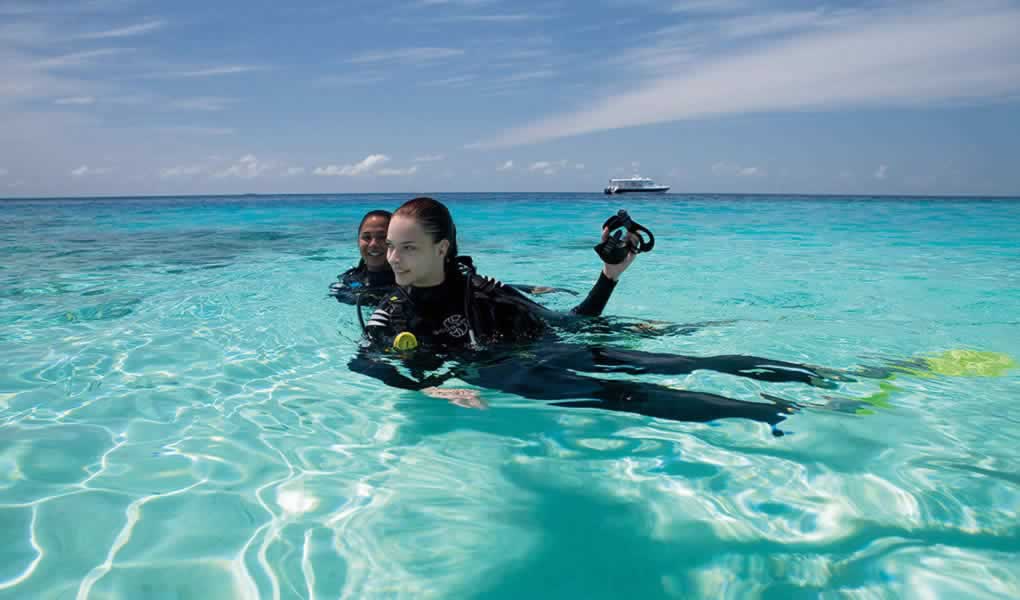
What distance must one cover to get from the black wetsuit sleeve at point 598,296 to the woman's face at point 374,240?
2330mm

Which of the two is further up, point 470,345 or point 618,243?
point 618,243

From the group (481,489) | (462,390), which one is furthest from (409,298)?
(481,489)

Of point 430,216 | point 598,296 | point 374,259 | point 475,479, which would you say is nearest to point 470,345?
point 430,216

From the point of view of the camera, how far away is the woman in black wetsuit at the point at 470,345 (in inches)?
122

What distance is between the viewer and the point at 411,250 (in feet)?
10.4

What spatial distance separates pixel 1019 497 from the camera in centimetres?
223

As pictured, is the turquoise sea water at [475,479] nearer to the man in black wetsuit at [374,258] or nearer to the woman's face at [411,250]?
the man in black wetsuit at [374,258]

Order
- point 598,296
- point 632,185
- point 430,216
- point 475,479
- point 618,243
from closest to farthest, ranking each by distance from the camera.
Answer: point 475,479 → point 430,216 → point 618,243 → point 598,296 → point 632,185

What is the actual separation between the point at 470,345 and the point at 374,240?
2511 mm

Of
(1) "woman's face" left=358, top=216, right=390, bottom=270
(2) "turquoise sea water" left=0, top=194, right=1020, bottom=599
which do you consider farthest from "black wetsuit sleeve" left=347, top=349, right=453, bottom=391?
(1) "woman's face" left=358, top=216, right=390, bottom=270

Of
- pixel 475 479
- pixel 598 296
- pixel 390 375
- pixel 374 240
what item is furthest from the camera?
pixel 374 240

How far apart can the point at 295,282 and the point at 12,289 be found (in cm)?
329

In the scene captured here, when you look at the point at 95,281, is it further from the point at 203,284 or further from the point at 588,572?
the point at 588,572

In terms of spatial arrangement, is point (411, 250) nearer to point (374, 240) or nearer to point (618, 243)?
point (618, 243)
